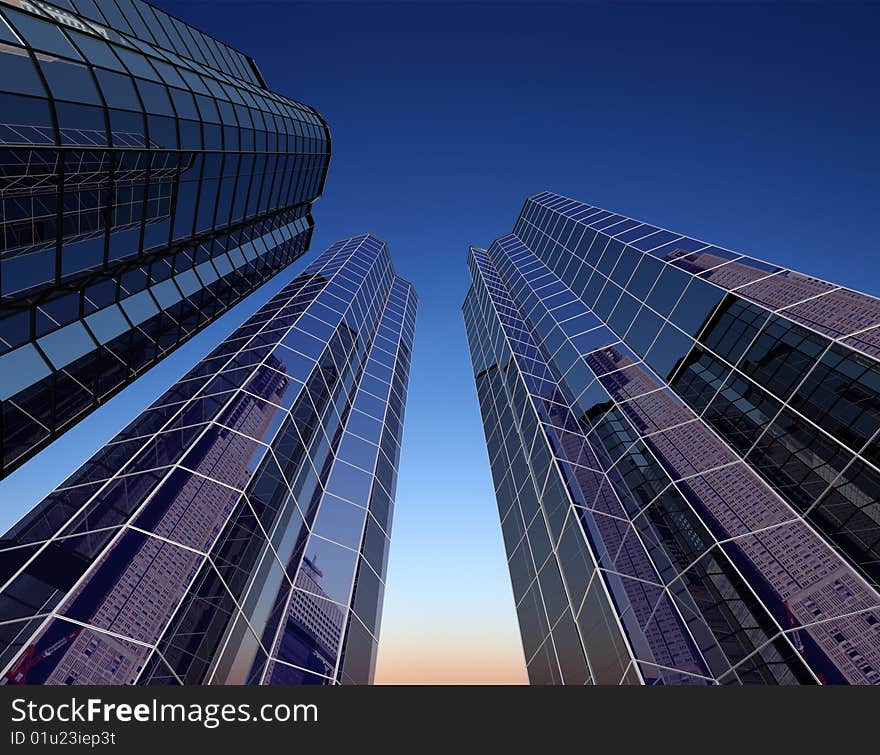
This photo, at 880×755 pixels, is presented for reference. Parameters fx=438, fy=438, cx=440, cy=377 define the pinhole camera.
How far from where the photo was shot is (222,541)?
13148 millimetres

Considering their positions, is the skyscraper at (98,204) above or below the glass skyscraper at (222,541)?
above

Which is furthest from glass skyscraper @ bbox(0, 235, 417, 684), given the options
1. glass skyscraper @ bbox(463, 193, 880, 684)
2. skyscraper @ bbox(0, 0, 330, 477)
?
glass skyscraper @ bbox(463, 193, 880, 684)

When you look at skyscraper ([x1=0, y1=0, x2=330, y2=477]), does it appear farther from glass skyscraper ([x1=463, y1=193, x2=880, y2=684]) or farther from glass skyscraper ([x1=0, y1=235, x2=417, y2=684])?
glass skyscraper ([x1=463, y1=193, x2=880, y2=684])

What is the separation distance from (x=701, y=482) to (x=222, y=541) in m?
16.8

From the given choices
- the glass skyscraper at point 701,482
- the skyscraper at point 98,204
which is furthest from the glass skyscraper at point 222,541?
the glass skyscraper at point 701,482

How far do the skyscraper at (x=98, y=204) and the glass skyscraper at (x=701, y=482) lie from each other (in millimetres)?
18662

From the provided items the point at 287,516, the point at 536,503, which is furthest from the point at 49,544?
the point at 536,503

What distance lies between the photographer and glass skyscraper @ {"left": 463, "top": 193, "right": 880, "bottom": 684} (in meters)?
12.2

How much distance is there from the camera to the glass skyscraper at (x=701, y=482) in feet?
39.9

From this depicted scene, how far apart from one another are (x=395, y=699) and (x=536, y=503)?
53.2ft

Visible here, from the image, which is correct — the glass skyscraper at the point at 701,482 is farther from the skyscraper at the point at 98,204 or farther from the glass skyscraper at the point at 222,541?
the skyscraper at the point at 98,204

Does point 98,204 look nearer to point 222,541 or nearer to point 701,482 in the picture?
point 222,541

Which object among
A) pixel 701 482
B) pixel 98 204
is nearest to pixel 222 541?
pixel 98 204

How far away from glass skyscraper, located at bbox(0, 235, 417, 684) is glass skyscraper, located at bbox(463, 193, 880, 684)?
26.9ft
